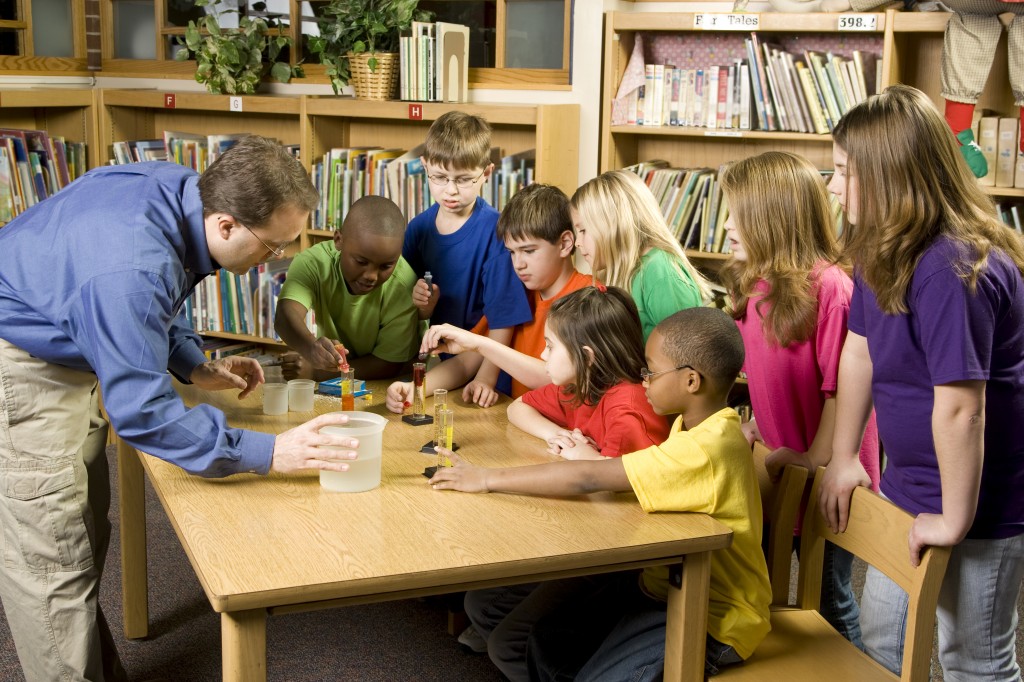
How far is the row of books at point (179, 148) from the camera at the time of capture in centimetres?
461

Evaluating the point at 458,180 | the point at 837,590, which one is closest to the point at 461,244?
the point at 458,180

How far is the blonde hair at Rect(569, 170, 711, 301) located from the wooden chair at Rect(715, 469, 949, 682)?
0.71m

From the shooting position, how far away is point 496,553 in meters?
1.67

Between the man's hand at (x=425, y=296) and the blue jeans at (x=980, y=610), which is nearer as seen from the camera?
the blue jeans at (x=980, y=610)

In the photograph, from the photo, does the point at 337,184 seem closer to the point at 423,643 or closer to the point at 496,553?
the point at 423,643

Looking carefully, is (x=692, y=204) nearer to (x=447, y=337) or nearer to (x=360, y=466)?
(x=447, y=337)

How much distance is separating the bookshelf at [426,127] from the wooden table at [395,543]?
6.39 feet

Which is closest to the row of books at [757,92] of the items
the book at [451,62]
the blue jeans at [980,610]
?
the book at [451,62]

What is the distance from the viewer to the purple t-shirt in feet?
5.49

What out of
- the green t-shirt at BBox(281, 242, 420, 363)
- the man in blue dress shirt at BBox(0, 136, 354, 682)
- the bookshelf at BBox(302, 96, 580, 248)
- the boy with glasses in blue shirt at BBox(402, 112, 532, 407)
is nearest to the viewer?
the man in blue dress shirt at BBox(0, 136, 354, 682)

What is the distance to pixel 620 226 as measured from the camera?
2.44 metres

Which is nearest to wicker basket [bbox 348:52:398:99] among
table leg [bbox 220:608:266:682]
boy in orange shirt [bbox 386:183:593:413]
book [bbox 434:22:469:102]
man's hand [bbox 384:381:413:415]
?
book [bbox 434:22:469:102]

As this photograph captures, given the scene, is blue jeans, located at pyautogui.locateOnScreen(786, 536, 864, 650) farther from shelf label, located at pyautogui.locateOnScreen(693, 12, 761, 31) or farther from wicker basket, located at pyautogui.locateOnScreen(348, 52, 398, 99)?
wicker basket, located at pyautogui.locateOnScreen(348, 52, 398, 99)

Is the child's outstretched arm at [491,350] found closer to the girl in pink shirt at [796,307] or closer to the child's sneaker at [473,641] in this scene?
the girl in pink shirt at [796,307]
